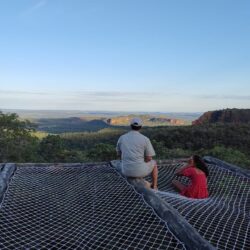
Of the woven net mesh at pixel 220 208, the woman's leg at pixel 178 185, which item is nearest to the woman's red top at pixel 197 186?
the woven net mesh at pixel 220 208

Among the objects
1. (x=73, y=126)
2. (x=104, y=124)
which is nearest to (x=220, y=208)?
(x=73, y=126)

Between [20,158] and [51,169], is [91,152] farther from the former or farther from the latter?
[51,169]

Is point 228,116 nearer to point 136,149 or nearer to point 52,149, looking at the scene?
point 52,149

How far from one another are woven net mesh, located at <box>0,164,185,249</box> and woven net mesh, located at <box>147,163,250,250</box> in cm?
39

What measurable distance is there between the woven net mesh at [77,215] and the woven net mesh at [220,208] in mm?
391

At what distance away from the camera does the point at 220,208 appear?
13.0 ft

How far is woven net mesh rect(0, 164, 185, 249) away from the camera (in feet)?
9.71

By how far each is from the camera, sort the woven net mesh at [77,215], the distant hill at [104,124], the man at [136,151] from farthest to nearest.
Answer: the distant hill at [104,124] → the man at [136,151] → the woven net mesh at [77,215]

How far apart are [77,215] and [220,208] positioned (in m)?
1.55

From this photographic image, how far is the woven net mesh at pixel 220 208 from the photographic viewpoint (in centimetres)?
314

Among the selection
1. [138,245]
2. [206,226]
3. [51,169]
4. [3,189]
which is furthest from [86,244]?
[51,169]

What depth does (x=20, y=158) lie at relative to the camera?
1275 cm

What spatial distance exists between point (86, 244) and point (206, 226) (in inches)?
43.6

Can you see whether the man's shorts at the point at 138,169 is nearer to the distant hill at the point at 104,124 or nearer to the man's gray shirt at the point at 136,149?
the man's gray shirt at the point at 136,149
